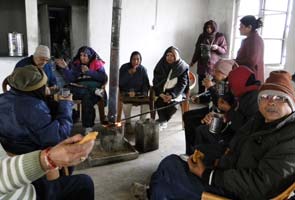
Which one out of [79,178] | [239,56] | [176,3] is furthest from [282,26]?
[79,178]

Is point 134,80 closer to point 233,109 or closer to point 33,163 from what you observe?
point 233,109

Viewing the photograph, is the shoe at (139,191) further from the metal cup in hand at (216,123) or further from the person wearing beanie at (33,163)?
the person wearing beanie at (33,163)

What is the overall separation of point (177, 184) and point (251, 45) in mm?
2180

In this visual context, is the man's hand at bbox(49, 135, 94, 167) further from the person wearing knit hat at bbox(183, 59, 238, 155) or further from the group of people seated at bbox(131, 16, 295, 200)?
the person wearing knit hat at bbox(183, 59, 238, 155)

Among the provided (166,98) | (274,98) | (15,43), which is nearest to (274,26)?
(166,98)

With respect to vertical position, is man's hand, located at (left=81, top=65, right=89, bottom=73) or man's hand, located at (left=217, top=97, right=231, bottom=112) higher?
man's hand, located at (left=81, top=65, right=89, bottom=73)

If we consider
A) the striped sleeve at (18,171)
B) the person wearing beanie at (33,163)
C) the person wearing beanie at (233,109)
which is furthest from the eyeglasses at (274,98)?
the striped sleeve at (18,171)

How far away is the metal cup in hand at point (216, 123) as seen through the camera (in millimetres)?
2129

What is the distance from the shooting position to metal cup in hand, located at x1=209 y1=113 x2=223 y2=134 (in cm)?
213

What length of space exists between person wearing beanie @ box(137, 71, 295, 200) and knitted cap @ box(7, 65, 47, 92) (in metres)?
0.91

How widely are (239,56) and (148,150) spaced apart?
151cm

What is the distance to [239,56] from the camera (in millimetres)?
3340

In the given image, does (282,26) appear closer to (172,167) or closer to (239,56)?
(239,56)

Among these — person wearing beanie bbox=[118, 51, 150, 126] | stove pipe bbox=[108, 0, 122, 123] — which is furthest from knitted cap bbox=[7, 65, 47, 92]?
person wearing beanie bbox=[118, 51, 150, 126]
